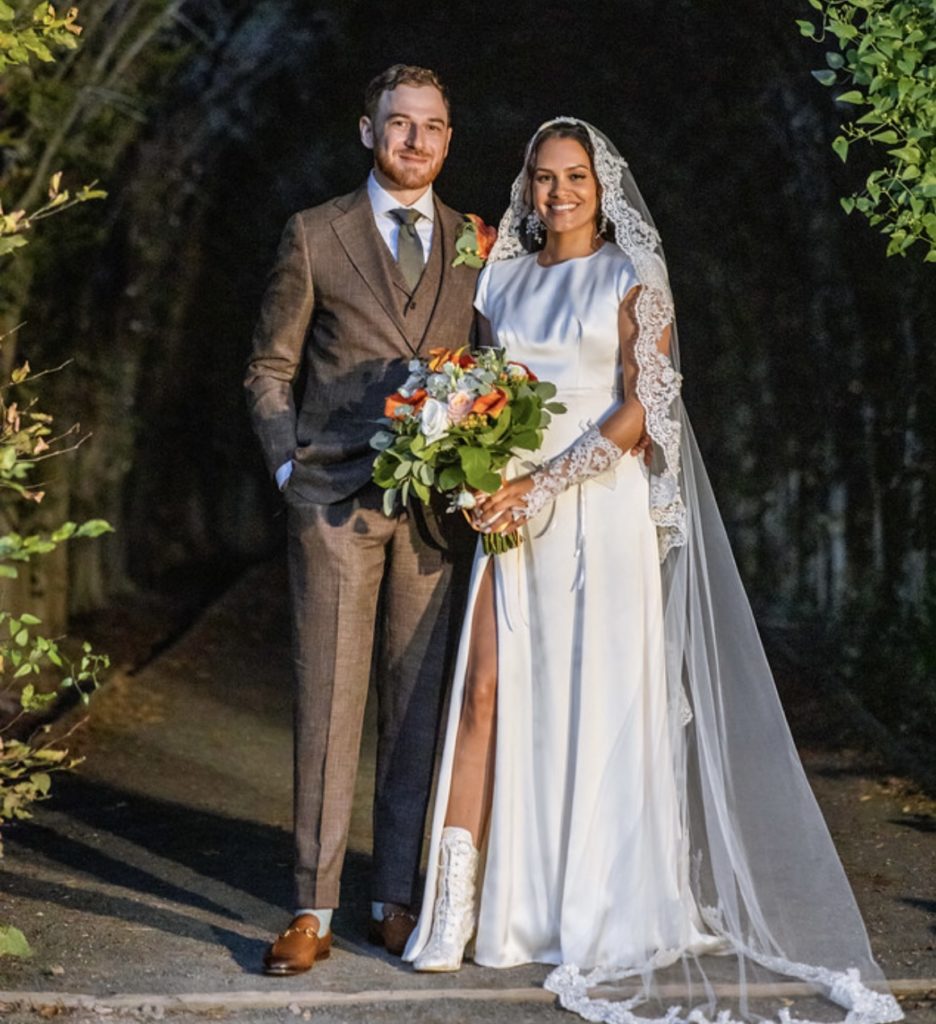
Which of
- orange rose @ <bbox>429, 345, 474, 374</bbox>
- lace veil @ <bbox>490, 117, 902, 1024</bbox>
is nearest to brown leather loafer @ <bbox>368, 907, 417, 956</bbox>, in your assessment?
lace veil @ <bbox>490, 117, 902, 1024</bbox>

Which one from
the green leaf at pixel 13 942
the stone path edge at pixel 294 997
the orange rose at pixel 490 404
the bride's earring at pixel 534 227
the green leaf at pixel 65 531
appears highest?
the bride's earring at pixel 534 227

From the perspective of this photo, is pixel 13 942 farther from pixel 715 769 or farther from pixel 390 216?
pixel 390 216

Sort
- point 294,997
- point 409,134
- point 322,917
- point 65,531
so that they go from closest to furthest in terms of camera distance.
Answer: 1. point 65,531
2. point 294,997
3. point 322,917
4. point 409,134

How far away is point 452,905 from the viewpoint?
5.39 metres

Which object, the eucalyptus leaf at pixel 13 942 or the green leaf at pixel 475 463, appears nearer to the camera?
the eucalyptus leaf at pixel 13 942

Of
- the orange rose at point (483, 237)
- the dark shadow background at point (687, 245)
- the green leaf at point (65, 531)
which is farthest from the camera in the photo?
the dark shadow background at point (687, 245)

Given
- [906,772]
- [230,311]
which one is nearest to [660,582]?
[906,772]

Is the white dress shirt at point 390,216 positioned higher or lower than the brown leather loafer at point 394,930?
higher

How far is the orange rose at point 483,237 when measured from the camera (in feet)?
19.0

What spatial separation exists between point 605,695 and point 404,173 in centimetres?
159

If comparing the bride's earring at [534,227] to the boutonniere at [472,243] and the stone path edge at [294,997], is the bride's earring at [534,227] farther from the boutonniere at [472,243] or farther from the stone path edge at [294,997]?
the stone path edge at [294,997]

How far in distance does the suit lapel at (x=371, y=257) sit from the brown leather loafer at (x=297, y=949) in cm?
164

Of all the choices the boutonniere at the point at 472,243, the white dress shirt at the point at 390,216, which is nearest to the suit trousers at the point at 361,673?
the white dress shirt at the point at 390,216

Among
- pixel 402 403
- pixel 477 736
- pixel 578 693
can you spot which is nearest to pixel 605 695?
pixel 578 693
